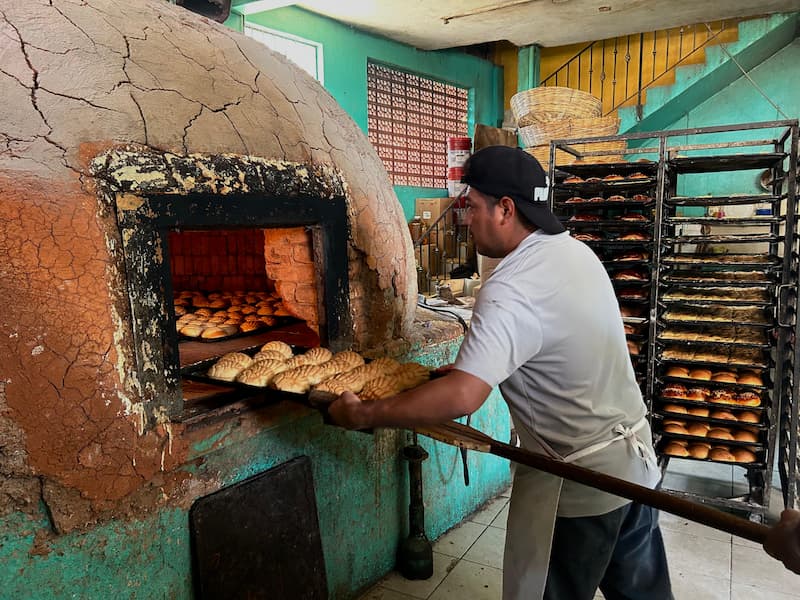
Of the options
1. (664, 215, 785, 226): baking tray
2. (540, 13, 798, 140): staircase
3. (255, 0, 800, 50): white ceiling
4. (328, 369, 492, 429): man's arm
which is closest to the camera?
(328, 369, 492, 429): man's arm

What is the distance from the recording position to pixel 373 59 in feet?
25.2

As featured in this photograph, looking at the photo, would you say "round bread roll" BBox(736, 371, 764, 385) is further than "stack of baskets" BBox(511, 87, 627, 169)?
No

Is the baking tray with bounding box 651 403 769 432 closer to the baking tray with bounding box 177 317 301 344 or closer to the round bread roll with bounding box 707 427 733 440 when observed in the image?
the round bread roll with bounding box 707 427 733 440

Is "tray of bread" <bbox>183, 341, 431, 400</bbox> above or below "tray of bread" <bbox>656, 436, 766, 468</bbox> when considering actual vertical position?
above

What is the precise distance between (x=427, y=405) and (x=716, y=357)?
3.06 metres

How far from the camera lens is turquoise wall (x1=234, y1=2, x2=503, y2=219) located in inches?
259

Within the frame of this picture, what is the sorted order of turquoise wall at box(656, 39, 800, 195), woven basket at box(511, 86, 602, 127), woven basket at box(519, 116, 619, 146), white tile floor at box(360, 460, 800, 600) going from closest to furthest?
white tile floor at box(360, 460, 800, 600) → woven basket at box(519, 116, 619, 146) → woven basket at box(511, 86, 602, 127) → turquoise wall at box(656, 39, 800, 195)

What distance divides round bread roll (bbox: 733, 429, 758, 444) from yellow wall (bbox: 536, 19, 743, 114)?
614 cm

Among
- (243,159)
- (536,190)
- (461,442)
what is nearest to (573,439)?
(461,442)

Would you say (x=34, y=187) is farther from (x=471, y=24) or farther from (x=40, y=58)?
(x=471, y=24)

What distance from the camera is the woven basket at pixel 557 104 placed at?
19.9 ft

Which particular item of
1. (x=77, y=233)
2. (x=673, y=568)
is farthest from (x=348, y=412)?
(x=673, y=568)

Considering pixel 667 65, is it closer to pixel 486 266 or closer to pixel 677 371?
pixel 486 266

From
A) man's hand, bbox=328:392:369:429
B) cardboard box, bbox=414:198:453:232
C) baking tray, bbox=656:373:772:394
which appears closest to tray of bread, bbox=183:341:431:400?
man's hand, bbox=328:392:369:429
